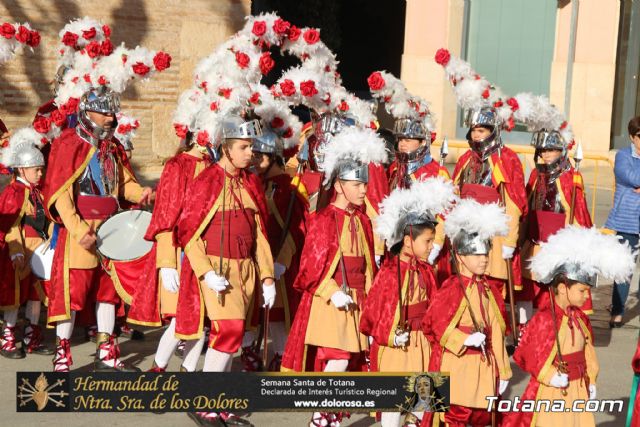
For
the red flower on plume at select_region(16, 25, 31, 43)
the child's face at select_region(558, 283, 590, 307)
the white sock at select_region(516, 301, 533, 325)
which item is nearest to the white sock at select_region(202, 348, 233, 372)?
the child's face at select_region(558, 283, 590, 307)

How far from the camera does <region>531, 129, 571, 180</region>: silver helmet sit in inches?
395

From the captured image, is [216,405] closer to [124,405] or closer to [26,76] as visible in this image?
[124,405]

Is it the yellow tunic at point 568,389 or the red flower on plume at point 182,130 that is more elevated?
the red flower on plume at point 182,130

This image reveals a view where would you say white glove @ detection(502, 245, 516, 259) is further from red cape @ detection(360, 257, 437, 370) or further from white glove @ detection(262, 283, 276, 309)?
white glove @ detection(262, 283, 276, 309)

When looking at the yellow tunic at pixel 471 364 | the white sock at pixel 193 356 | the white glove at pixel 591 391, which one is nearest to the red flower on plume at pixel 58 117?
the white sock at pixel 193 356

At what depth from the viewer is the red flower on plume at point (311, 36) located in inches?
367

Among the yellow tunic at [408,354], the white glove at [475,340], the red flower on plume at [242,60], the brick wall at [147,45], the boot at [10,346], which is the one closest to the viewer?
the white glove at [475,340]

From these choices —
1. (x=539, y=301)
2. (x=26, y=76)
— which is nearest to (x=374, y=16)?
(x=26, y=76)

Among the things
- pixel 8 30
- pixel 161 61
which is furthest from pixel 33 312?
pixel 161 61

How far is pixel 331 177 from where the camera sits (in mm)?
7516

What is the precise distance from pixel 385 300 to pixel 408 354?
0.34 meters

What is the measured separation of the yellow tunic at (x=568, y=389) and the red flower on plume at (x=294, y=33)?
359 cm

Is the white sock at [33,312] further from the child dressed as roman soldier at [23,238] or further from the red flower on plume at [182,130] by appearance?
the red flower on plume at [182,130]

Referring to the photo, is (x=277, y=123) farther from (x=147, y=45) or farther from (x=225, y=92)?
(x=147, y=45)
